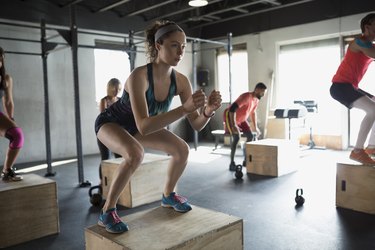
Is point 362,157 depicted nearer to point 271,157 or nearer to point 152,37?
point 271,157

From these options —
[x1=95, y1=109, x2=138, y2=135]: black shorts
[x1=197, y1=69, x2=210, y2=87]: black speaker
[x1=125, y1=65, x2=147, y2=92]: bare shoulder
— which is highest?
[x1=197, y1=69, x2=210, y2=87]: black speaker

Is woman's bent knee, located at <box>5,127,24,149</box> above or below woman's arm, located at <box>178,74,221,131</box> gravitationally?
below

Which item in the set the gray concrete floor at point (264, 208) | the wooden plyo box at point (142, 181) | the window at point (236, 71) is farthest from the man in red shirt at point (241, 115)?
the window at point (236, 71)

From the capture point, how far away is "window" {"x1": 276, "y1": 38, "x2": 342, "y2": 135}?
7203 mm

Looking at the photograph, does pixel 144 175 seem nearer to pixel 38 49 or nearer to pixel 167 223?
pixel 167 223

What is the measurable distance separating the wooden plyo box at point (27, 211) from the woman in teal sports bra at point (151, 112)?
0.98 m

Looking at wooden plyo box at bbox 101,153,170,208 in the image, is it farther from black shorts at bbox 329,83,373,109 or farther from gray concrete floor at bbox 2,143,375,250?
black shorts at bbox 329,83,373,109

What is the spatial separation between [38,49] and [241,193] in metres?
4.70

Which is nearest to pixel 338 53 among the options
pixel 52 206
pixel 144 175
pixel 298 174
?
pixel 298 174

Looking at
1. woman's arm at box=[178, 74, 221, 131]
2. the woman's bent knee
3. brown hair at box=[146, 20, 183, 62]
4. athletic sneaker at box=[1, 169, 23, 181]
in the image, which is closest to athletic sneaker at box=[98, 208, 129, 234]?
woman's arm at box=[178, 74, 221, 131]

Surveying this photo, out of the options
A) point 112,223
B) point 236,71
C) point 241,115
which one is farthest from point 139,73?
point 236,71

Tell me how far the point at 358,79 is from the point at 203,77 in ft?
20.1

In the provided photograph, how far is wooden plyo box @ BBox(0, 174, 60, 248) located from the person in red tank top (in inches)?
103

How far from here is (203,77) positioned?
9.09 meters
